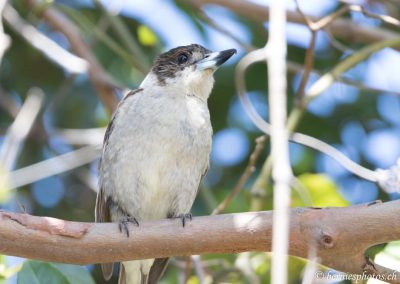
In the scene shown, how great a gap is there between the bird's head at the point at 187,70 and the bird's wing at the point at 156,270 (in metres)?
0.88

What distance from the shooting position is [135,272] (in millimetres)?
4188

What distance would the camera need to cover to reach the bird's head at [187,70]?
4.33m

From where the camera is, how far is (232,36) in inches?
190

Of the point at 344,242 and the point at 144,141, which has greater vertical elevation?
the point at 144,141

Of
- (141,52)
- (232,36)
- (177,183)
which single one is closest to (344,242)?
(177,183)

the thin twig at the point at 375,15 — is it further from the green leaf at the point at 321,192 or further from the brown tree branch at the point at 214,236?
the brown tree branch at the point at 214,236

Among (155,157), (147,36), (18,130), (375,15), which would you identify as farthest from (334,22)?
(18,130)

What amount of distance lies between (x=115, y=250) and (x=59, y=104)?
2.67 m

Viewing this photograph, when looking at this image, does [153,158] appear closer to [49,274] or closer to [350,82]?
[49,274]

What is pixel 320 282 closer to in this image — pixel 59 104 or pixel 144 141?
pixel 144 141

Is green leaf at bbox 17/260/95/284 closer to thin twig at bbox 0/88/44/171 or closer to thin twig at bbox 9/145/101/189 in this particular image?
thin twig at bbox 0/88/44/171

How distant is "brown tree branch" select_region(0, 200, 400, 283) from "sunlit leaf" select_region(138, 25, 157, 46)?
235 centimetres

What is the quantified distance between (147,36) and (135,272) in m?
1.65

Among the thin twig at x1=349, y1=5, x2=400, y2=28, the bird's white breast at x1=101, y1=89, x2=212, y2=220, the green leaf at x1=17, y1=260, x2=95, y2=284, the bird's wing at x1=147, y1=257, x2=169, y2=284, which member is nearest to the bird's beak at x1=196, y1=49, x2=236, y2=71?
the bird's white breast at x1=101, y1=89, x2=212, y2=220
